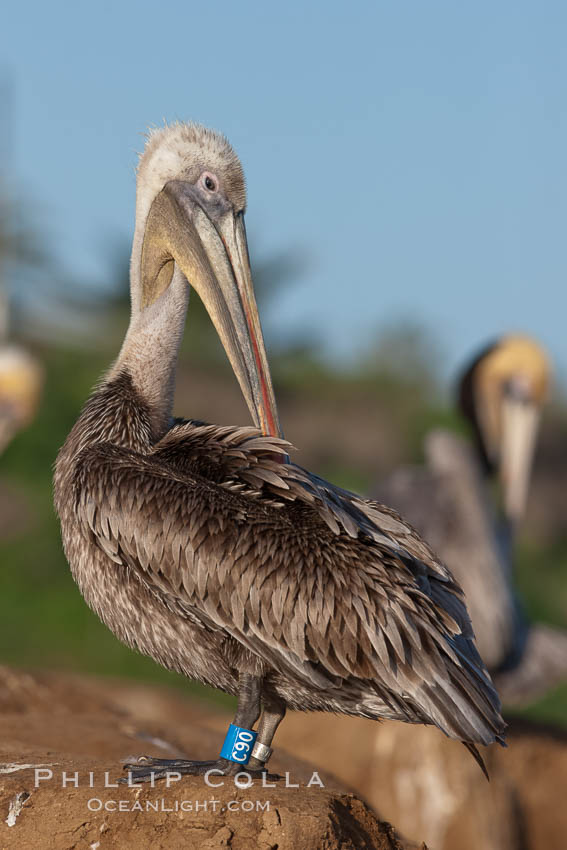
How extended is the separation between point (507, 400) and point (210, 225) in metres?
6.34

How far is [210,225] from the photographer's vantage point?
480cm

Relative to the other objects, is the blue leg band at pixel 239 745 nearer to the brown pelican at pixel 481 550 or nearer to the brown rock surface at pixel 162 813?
the brown rock surface at pixel 162 813

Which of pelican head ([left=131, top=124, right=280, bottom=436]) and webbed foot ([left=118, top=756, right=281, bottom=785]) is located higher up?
pelican head ([left=131, top=124, right=280, bottom=436])

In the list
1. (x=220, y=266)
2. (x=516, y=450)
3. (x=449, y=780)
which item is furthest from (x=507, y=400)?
(x=220, y=266)

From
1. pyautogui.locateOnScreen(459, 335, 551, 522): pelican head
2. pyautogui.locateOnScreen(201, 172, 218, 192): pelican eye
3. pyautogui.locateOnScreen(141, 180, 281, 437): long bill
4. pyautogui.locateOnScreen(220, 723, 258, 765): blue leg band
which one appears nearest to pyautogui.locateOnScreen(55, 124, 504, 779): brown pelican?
pyautogui.locateOnScreen(220, 723, 258, 765): blue leg band

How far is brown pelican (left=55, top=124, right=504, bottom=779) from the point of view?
3.96 m

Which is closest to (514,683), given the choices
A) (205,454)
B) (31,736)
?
(31,736)

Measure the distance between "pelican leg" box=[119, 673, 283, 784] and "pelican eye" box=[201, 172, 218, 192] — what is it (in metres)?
2.03

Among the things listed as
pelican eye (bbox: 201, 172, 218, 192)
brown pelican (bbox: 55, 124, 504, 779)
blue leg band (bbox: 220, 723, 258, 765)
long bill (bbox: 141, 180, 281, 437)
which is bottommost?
blue leg band (bbox: 220, 723, 258, 765)

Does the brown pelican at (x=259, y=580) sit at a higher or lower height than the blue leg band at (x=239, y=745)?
higher

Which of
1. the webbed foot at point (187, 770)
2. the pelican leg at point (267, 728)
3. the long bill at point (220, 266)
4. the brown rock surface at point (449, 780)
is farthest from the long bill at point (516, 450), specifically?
the webbed foot at point (187, 770)

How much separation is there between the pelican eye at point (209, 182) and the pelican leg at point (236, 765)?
203 centimetres

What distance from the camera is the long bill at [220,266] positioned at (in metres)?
4.73

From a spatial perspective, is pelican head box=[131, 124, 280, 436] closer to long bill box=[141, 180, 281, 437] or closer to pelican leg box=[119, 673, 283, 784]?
long bill box=[141, 180, 281, 437]
